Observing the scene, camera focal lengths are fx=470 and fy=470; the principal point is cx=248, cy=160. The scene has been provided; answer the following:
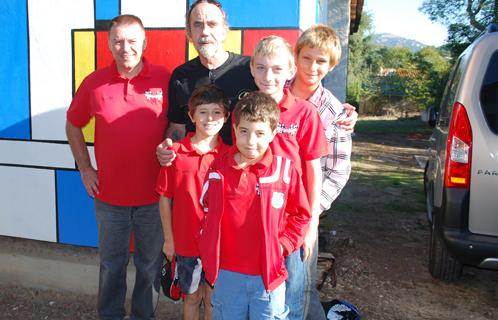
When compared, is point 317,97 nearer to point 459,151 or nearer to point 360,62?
point 459,151

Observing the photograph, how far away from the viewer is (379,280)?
425cm

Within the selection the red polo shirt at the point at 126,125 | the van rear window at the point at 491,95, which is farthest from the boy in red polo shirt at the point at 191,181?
the van rear window at the point at 491,95

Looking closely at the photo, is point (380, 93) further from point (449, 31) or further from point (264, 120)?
point (264, 120)

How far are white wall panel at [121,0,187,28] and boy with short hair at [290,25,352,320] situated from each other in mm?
1371

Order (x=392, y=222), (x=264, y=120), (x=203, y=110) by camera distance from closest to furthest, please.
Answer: (x=264, y=120) → (x=203, y=110) → (x=392, y=222)

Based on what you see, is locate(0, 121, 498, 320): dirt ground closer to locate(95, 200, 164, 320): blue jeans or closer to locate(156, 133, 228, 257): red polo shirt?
locate(95, 200, 164, 320): blue jeans

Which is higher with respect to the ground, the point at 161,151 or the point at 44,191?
the point at 161,151

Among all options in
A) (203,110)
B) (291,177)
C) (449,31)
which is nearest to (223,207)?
(291,177)

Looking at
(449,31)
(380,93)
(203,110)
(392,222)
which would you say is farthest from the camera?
(380,93)

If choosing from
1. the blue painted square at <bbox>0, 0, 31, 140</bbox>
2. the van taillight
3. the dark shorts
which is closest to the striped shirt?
the dark shorts

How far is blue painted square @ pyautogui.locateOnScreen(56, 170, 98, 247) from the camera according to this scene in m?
3.79

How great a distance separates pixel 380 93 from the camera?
3281 cm

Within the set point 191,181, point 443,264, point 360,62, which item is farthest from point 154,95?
point 360,62

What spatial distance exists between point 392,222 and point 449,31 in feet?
61.4
